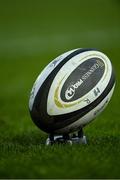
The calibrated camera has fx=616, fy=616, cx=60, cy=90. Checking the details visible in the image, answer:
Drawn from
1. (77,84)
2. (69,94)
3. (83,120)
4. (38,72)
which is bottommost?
(83,120)

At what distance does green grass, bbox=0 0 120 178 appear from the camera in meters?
5.62

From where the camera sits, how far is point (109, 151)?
626 cm

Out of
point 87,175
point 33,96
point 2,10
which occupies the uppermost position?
point 2,10

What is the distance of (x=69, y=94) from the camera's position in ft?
21.7

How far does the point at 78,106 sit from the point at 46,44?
16486 millimetres

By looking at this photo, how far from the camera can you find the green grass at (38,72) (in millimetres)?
5621

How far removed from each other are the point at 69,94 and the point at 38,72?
32.4ft

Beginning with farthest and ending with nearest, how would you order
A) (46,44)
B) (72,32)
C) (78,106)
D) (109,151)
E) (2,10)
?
1. (2,10)
2. (72,32)
3. (46,44)
4. (78,106)
5. (109,151)

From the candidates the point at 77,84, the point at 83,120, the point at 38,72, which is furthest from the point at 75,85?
the point at 38,72

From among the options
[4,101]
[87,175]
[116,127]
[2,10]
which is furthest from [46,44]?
[87,175]

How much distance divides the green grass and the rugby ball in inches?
11.3

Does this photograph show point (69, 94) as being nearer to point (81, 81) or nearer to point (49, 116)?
point (81, 81)

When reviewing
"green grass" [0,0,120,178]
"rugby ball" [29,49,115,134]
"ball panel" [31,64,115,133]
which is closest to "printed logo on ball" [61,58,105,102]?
"rugby ball" [29,49,115,134]

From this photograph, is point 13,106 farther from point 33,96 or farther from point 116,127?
point 33,96
